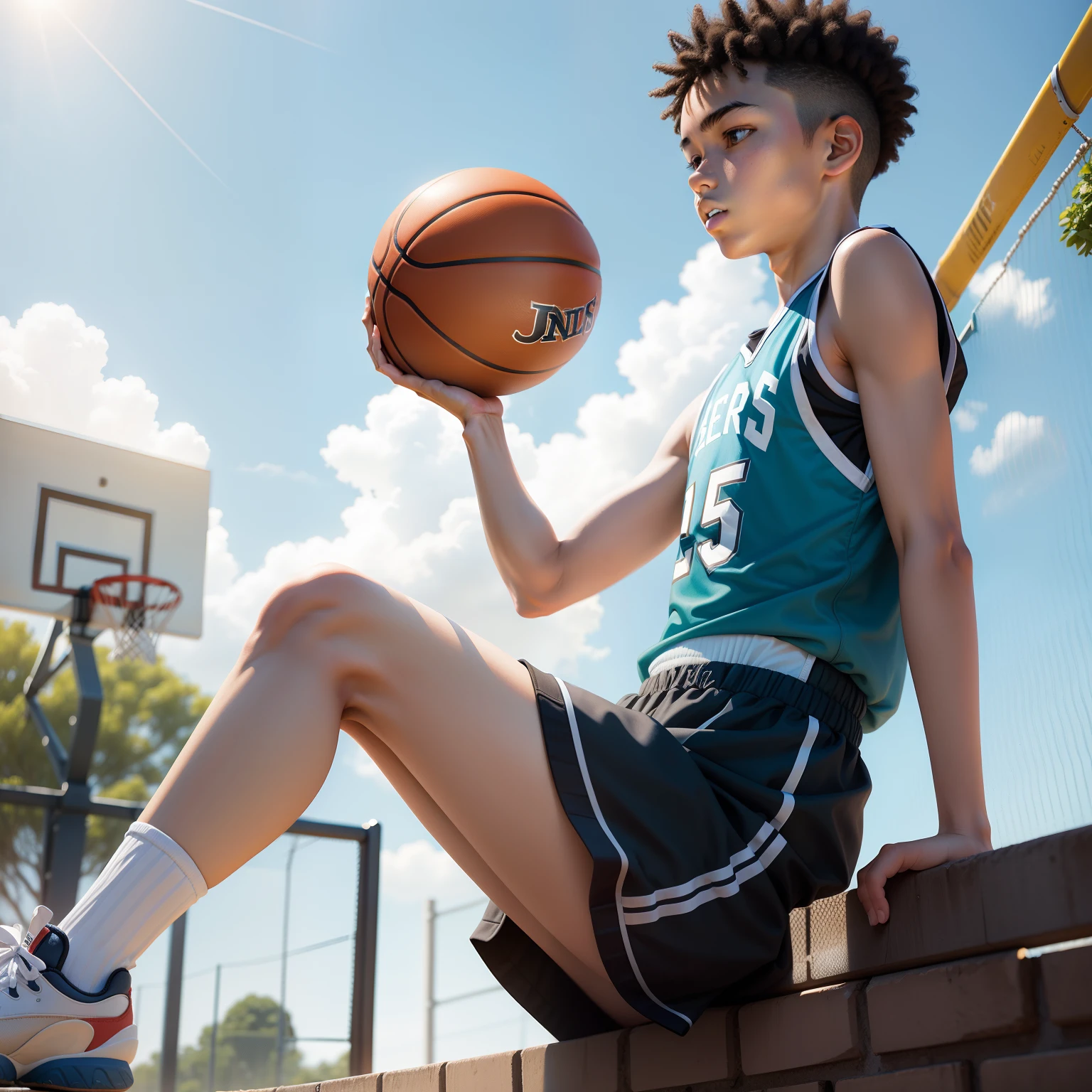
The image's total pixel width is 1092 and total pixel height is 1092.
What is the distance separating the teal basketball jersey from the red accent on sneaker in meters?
0.83

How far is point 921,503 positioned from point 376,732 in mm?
753

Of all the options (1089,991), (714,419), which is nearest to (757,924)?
(1089,991)

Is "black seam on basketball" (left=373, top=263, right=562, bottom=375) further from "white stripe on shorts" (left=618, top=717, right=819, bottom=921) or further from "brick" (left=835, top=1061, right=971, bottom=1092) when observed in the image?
"brick" (left=835, top=1061, right=971, bottom=1092)

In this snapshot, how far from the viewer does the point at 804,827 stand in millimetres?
1393

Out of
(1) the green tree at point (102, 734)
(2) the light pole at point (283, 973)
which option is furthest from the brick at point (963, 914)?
(1) the green tree at point (102, 734)

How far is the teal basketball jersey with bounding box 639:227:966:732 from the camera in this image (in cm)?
151

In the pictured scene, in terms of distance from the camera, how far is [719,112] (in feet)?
5.93

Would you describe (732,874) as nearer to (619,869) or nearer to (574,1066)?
(619,869)

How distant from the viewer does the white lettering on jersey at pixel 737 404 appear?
5.57ft

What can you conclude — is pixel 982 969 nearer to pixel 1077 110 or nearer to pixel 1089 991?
pixel 1089 991

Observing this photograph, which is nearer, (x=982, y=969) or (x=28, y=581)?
(x=982, y=969)

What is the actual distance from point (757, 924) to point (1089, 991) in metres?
0.42

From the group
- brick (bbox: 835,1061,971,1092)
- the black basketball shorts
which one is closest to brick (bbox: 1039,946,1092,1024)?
brick (bbox: 835,1061,971,1092)

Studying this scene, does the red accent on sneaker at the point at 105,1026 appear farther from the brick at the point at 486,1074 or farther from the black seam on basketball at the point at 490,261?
the black seam on basketball at the point at 490,261
